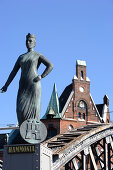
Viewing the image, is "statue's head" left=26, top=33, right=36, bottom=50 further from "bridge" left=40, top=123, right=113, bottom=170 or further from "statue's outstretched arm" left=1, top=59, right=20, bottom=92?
"bridge" left=40, top=123, right=113, bottom=170

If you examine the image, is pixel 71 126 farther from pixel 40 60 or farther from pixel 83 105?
pixel 40 60

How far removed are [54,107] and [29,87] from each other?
36923 millimetres

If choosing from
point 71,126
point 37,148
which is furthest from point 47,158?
point 71,126

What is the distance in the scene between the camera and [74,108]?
153 ft

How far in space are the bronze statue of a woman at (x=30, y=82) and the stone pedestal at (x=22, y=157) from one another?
2.48 feet

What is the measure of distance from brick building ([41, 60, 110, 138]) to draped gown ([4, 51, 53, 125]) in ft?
113

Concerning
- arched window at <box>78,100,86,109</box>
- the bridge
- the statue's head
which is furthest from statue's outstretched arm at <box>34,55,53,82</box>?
arched window at <box>78,100,86,109</box>

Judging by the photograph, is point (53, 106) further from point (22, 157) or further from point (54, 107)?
point (22, 157)

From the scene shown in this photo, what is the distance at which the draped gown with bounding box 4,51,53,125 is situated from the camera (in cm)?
1059

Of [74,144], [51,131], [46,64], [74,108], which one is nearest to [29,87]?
[46,64]

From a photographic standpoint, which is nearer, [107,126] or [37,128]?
[37,128]

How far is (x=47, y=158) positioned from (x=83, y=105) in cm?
3727

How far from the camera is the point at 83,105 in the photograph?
47.7 meters

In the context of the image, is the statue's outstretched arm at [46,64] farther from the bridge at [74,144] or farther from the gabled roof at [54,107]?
the gabled roof at [54,107]
